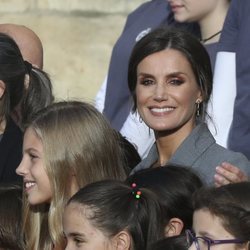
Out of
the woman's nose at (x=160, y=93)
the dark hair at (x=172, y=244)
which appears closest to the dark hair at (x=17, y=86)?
the woman's nose at (x=160, y=93)

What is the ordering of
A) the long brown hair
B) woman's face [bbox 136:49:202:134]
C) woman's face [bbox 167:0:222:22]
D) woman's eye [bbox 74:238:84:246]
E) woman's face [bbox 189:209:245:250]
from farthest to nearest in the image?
woman's face [bbox 167:0:222:22]
woman's face [bbox 136:49:202:134]
the long brown hair
woman's eye [bbox 74:238:84:246]
woman's face [bbox 189:209:245:250]

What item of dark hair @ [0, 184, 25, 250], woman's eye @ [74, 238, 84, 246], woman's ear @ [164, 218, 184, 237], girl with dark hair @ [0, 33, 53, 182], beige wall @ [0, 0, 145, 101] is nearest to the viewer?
woman's eye @ [74, 238, 84, 246]

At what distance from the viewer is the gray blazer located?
4.84 m

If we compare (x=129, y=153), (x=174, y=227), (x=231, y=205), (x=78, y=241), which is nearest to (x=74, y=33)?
(x=129, y=153)

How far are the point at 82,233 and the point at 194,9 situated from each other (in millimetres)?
1849

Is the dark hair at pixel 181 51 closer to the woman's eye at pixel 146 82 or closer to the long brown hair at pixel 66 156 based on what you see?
the woman's eye at pixel 146 82

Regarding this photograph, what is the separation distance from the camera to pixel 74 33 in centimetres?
802

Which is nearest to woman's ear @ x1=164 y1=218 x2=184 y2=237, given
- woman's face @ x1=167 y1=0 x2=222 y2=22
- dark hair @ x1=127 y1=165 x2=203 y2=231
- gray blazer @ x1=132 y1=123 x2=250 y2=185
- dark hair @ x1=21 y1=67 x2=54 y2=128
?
dark hair @ x1=127 y1=165 x2=203 y2=231

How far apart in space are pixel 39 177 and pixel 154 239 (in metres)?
0.64

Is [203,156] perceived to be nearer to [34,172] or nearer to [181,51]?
[181,51]

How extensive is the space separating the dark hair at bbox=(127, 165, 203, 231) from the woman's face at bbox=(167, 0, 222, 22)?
1.34 meters

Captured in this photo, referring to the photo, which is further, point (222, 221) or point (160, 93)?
point (160, 93)

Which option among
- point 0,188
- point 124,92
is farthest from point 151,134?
point 0,188

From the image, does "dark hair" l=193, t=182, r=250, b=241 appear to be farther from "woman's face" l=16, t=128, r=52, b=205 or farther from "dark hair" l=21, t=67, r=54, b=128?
"dark hair" l=21, t=67, r=54, b=128
